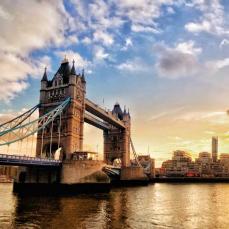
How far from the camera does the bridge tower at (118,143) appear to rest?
97375 millimetres

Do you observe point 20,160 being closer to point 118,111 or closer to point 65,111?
point 65,111

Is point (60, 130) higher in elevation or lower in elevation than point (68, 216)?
higher

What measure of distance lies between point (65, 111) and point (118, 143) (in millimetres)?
40224

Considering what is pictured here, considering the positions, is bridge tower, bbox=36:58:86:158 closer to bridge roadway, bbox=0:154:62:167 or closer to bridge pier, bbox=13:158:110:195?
bridge pier, bbox=13:158:110:195

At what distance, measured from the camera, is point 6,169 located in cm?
13388

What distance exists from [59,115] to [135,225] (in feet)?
135

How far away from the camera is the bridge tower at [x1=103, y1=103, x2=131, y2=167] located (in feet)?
319

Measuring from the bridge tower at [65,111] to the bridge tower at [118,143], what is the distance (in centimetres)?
3532

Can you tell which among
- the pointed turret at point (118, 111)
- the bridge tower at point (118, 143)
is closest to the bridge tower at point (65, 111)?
the bridge tower at point (118, 143)

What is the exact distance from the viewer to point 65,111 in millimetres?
61031

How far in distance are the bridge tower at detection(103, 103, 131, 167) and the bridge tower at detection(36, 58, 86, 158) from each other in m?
35.3

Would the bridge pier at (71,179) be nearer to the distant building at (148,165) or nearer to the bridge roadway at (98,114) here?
the bridge roadway at (98,114)

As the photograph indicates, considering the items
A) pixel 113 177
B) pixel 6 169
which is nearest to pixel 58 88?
pixel 113 177

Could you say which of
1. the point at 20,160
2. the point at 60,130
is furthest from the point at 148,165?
the point at 20,160
